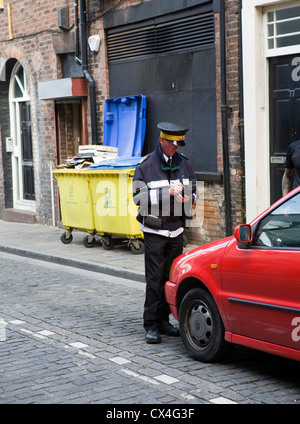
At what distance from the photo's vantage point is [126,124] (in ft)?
44.9

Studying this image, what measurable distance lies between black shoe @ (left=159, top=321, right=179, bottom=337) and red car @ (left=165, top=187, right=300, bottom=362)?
697 mm

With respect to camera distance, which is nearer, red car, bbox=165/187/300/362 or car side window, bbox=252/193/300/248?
red car, bbox=165/187/300/362

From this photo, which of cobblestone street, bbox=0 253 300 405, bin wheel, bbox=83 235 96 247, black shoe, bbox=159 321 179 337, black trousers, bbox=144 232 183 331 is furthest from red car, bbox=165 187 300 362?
bin wheel, bbox=83 235 96 247

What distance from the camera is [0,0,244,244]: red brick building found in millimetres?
11555

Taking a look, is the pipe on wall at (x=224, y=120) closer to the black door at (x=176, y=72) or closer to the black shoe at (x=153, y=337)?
the black door at (x=176, y=72)

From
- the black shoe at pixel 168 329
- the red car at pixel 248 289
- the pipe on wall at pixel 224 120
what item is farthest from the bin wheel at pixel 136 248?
the red car at pixel 248 289

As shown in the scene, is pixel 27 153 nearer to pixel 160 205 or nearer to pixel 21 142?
pixel 21 142

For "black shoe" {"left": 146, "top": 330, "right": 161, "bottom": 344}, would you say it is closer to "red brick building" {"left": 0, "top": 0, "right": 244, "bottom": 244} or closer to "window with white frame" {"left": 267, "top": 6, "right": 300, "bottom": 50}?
"red brick building" {"left": 0, "top": 0, "right": 244, "bottom": 244}

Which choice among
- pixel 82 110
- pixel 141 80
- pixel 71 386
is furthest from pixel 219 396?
pixel 82 110

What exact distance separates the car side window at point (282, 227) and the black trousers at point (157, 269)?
1.41 metres

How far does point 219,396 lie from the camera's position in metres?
5.16

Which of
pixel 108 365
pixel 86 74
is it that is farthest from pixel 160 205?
pixel 86 74

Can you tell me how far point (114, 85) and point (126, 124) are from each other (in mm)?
905

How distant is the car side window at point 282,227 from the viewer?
5.25m
